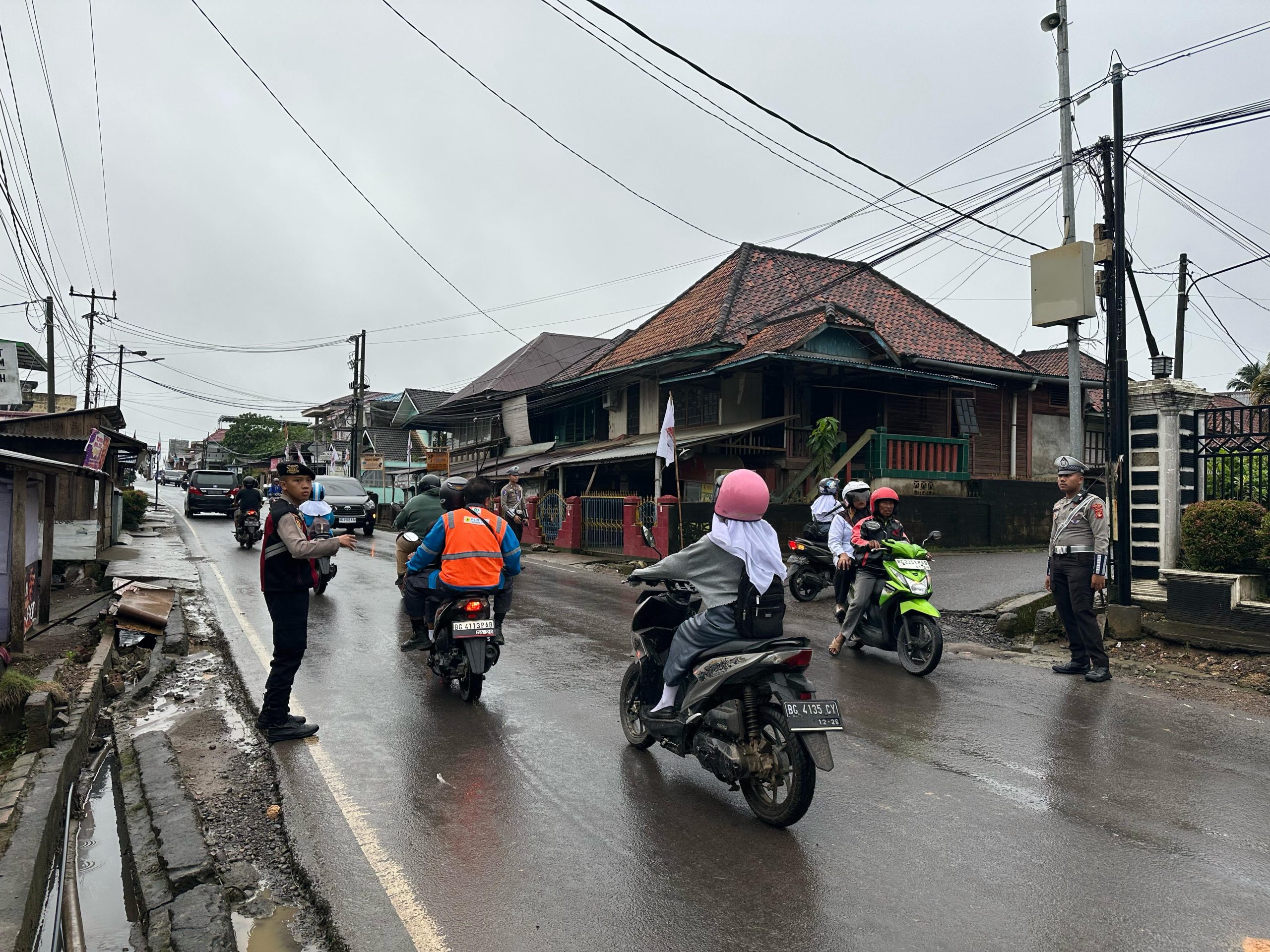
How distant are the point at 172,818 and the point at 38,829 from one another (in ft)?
1.85

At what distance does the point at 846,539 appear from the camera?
908cm

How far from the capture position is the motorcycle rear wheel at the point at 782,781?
4.05 m

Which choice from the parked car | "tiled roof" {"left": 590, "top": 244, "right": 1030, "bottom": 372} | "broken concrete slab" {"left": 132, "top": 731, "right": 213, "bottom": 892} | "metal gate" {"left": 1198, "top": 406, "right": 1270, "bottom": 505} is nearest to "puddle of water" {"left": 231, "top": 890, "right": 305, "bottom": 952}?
"broken concrete slab" {"left": 132, "top": 731, "right": 213, "bottom": 892}

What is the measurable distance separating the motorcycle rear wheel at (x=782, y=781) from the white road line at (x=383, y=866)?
1.68 meters

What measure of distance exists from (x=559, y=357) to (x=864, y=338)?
1592 cm

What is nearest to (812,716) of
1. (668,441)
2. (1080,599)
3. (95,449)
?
(1080,599)

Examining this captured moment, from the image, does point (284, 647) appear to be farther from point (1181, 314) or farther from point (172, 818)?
point (1181, 314)

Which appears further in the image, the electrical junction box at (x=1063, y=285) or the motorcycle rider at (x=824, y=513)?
the motorcycle rider at (x=824, y=513)

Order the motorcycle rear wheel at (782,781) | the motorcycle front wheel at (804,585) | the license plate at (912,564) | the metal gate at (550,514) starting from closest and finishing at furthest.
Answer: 1. the motorcycle rear wheel at (782,781)
2. the license plate at (912,564)
3. the motorcycle front wheel at (804,585)
4. the metal gate at (550,514)

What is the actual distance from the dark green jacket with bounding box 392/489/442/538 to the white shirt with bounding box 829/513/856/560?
13.5 ft

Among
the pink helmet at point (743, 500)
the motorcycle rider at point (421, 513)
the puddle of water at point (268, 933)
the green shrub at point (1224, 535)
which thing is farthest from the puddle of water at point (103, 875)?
the green shrub at point (1224, 535)

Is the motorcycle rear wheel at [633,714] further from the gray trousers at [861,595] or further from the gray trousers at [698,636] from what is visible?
the gray trousers at [861,595]

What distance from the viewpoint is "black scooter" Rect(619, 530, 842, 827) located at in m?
4.09

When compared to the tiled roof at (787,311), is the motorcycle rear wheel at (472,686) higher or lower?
lower
